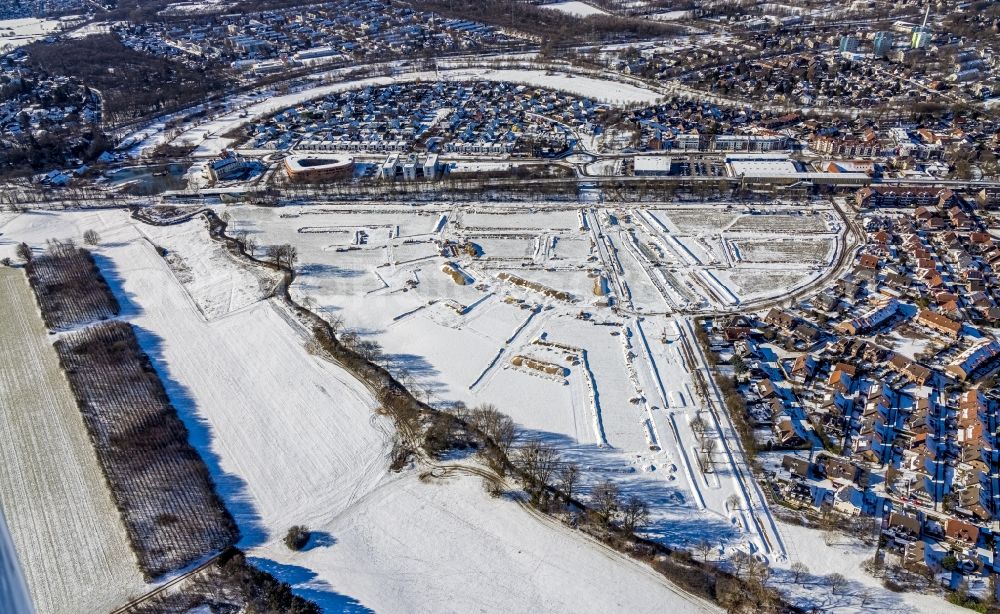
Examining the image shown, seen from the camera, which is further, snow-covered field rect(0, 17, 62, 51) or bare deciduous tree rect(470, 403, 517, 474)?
snow-covered field rect(0, 17, 62, 51)

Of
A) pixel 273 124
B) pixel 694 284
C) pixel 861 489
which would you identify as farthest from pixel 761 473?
pixel 273 124

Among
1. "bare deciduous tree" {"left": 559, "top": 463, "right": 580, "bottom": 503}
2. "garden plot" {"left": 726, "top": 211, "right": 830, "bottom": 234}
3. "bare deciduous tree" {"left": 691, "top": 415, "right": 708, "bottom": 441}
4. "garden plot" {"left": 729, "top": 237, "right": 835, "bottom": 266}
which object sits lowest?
"bare deciduous tree" {"left": 559, "top": 463, "right": 580, "bottom": 503}

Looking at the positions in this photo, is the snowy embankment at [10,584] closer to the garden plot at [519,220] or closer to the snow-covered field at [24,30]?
the garden plot at [519,220]

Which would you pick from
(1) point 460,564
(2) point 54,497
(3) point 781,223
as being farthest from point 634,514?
(3) point 781,223

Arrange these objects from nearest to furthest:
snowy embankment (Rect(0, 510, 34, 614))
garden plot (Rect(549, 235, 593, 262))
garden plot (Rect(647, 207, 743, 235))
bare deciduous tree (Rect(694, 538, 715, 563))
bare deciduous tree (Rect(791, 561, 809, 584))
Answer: snowy embankment (Rect(0, 510, 34, 614)) < bare deciduous tree (Rect(791, 561, 809, 584)) < bare deciduous tree (Rect(694, 538, 715, 563)) < garden plot (Rect(549, 235, 593, 262)) < garden plot (Rect(647, 207, 743, 235))

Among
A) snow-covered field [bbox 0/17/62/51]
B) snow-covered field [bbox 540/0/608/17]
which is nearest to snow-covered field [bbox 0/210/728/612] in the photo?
snow-covered field [bbox 540/0/608/17]

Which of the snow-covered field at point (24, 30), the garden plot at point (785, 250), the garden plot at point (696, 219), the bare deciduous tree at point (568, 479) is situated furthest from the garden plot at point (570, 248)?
the snow-covered field at point (24, 30)

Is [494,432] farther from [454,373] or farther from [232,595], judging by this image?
[232,595]

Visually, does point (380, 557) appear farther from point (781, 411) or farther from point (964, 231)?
point (964, 231)

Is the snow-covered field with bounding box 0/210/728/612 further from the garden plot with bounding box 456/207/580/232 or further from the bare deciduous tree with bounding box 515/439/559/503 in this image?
the garden plot with bounding box 456/207/580/232
